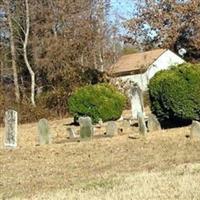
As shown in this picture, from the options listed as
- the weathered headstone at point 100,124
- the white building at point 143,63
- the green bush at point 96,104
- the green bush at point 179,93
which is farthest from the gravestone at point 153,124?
the white building at point 143,63

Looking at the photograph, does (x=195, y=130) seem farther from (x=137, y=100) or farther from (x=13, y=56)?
(x=13, y=56)

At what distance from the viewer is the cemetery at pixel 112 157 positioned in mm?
10203

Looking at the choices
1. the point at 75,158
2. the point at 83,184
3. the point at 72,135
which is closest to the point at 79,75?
the point at 72,135

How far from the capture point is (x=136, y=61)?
201 feet

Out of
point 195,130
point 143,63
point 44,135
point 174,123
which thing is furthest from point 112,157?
point 143,63

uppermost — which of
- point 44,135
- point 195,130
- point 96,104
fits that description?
point 96,104

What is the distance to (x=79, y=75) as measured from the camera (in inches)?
1535

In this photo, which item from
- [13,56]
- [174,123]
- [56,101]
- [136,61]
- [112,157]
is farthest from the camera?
[136,61]

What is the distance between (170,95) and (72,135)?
3.27 m

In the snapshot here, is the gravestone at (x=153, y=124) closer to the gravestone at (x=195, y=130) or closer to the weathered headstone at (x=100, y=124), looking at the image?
the gravestone at (x=195, y=130)

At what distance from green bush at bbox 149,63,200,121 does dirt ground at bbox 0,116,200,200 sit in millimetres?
916

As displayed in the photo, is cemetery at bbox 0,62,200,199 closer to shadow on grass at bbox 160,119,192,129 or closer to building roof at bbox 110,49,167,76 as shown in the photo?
shadow on grass at bbox 160,119,192,129

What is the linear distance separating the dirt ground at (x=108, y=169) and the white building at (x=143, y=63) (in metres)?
33.7

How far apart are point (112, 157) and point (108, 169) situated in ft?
5.68
